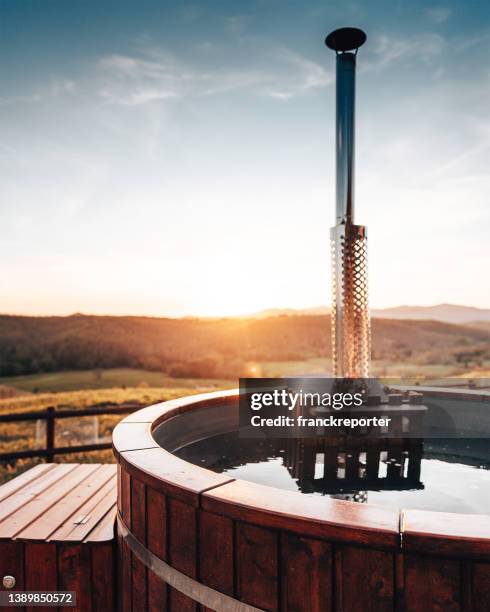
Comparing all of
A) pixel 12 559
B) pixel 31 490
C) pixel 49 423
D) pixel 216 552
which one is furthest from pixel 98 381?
pixel 216 552

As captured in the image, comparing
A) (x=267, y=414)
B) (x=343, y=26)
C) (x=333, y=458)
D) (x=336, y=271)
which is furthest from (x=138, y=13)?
(x=333, y=458)

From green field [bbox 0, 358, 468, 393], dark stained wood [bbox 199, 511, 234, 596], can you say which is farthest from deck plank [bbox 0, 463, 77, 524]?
green field [bbox 0, 358, 468, 393]

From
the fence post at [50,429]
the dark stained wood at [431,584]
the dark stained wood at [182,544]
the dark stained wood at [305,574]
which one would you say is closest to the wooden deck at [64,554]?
the dark stained wood at [182,544]

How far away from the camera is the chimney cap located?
357cm

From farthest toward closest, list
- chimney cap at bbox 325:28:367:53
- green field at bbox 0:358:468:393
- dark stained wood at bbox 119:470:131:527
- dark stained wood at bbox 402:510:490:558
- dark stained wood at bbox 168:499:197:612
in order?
green field at bbox 0:358:468:393, chimney cap at bbox 325:28:367:53, dark stained wood at bbox 119:470:131:527, dark stained wood at bbox 168:499:197:612, dark stained wood at bbox 402:510:490:558

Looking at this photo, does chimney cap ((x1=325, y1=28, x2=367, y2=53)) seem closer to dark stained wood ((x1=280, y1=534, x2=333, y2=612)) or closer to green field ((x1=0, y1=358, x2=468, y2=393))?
dark stained wood ((x1=280, y1=534, x2=333, y2=612))

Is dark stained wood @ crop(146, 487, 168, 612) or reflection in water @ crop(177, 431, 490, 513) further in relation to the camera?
reflection in water @ crop(177, 431, 490, 513)

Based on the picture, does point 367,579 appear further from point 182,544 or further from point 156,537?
point 156,537

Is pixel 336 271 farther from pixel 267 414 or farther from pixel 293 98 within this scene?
pixel 293 98

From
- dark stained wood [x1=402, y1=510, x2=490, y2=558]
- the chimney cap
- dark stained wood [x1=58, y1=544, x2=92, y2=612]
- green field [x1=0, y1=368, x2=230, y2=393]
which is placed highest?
the chimney cap

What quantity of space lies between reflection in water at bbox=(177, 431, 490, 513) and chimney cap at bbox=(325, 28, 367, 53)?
3244mm

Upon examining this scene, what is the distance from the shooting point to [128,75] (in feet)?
20.0

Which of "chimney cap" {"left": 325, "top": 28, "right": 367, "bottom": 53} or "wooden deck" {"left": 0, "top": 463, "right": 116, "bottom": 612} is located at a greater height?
"chimney cap" {"left": 325, "top": 28, "right": 367, "bottom": 53}

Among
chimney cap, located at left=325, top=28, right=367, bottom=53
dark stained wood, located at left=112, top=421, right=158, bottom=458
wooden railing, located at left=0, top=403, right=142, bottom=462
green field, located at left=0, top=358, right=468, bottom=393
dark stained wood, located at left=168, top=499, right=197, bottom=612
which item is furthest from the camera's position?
green field, located at left=0, top=358, right=468, bottom=393
